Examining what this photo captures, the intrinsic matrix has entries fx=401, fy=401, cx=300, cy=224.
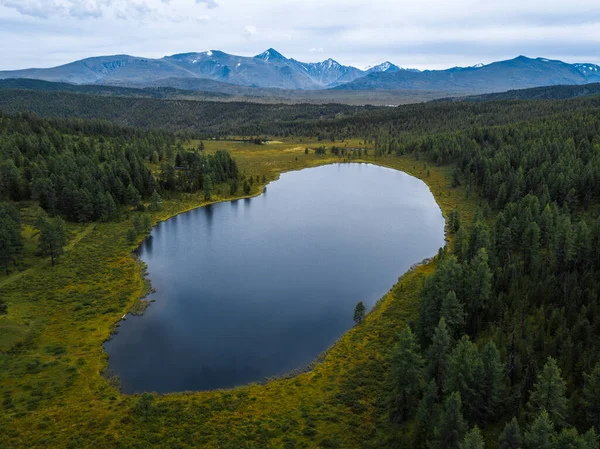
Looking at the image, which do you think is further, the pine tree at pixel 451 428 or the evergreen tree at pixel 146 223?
the evergreen tree at pixel 146 223

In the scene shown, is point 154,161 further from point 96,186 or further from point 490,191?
point 490,191

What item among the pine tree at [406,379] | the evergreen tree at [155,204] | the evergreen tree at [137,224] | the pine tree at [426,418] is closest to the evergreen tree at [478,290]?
the pine tree at [406,379]

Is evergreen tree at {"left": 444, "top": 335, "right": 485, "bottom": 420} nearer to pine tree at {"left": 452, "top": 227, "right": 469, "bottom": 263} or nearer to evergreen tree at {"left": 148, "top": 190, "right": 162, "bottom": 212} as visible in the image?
pine tree at {"left": 452, "top": 227, "right": 469, "bottom": 263}

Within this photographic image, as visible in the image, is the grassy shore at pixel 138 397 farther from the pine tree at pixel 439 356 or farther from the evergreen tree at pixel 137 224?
→ the evergreen tree at pixel 137 224

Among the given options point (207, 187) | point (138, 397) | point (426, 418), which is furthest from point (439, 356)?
point (207, 187)

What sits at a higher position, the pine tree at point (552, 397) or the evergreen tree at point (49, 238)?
the evergreen tree at point (49, 238)

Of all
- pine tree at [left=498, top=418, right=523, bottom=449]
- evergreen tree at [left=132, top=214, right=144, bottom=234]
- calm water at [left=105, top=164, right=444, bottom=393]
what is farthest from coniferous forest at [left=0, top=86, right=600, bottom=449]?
calm water at [left=105, top=164, right=444, bottom=393]

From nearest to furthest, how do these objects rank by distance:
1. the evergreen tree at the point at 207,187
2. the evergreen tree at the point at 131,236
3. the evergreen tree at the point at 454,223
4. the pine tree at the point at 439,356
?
the pine tree at the point at 439,356 → the evergreen tree at the point at 131,236 → the evergreen tree at the point at 454,223 → the evergreen tree at the point at 207,187

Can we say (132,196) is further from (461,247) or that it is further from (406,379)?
(406,379)
